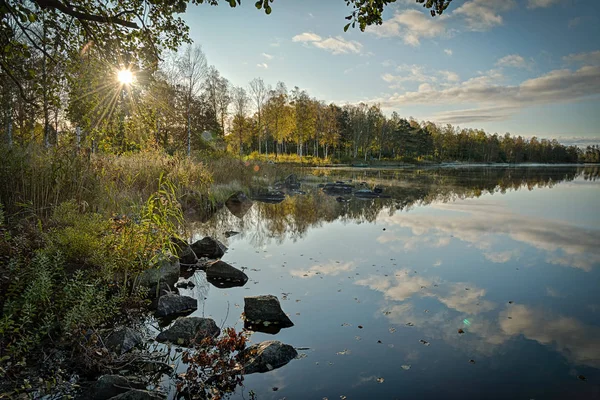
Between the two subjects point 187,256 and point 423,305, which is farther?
point 187,256

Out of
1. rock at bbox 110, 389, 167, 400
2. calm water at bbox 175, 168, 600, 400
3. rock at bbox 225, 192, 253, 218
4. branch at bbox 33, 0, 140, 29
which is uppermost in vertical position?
branch at bbox 33, 0, 140, 29

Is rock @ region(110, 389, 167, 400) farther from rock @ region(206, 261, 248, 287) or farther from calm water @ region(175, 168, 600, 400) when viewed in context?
rock @ region(206, 261, 248, 287)

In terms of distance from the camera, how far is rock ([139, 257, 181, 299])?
5.86 metres

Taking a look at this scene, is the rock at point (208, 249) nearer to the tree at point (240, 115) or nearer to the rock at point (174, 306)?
the rock at point (174, 306)

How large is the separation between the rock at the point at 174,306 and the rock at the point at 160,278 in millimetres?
455

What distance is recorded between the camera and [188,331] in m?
4.51

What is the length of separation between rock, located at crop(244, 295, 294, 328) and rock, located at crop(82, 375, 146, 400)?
2.05 meters

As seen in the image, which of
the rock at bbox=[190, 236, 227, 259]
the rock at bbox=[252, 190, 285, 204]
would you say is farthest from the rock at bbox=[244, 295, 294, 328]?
the rock at bbox=[252, 190, 285, 204]

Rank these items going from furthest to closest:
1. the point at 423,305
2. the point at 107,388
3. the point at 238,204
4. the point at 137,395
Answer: the point at 238,204 → the point at 423,305 → the point at 107,388 → the point at 137,395

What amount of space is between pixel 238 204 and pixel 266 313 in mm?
11848

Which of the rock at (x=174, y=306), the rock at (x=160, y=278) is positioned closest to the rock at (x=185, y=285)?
the rock at (x=160, y=278)

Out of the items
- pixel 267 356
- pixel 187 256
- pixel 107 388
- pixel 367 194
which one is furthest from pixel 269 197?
pixel 107 388

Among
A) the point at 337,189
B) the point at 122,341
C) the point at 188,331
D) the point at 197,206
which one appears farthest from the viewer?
the point at 337,189

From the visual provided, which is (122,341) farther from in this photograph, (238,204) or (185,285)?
(238,204)
